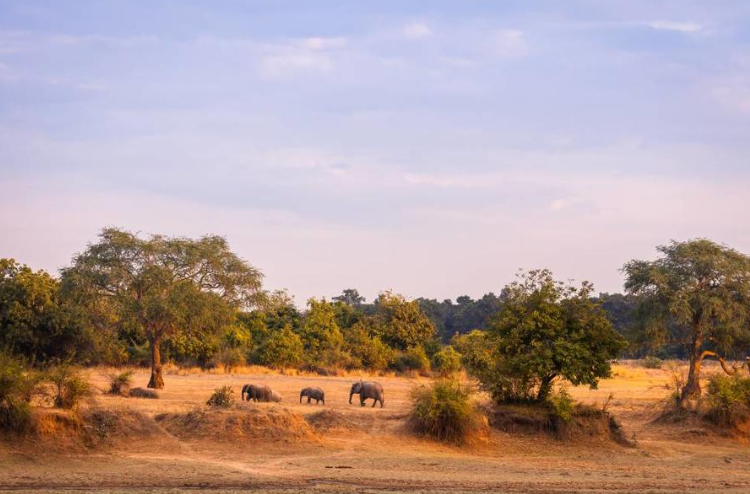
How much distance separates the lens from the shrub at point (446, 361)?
53.4 m

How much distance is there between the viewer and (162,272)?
34125mm

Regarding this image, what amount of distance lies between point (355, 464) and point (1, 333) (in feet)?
82.6

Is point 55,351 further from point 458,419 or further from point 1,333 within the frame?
point 458,419

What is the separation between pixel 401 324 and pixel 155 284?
90.0ft

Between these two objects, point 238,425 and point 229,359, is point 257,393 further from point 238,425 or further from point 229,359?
point 229,359

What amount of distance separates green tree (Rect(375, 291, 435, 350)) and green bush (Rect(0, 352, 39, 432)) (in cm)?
3977

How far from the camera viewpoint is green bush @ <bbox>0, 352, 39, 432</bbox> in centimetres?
A: 1827

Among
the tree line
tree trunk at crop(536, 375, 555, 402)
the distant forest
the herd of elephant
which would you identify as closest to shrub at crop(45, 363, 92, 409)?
the tree line

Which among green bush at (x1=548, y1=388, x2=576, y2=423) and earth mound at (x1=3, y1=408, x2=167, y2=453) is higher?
green bush at (x1=548, y1=388, x2=576, y2=423)

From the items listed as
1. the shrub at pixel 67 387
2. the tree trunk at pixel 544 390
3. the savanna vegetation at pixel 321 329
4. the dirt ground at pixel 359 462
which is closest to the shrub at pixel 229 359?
the savanna vegetation at pixel 321 329

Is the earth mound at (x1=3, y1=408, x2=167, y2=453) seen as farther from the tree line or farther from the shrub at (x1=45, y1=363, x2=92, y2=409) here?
the tree line

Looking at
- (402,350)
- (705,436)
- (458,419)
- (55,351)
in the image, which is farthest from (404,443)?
(402,350)

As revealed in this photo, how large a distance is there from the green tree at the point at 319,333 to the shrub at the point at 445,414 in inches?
1193

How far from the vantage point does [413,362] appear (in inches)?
2156
